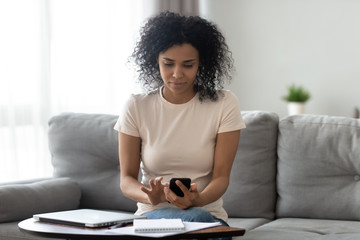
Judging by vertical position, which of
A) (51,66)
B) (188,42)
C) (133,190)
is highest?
(188,42)

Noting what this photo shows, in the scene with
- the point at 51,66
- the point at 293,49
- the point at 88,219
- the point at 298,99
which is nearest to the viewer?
the point at 88,219

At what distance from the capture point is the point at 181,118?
205 centimetres

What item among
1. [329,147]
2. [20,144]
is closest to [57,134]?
[20,144]

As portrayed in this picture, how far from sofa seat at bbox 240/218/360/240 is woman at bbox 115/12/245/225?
0.66ft

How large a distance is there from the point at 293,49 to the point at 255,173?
2.35 m

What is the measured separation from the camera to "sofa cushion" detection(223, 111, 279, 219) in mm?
2428

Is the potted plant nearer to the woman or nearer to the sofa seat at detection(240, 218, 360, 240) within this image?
the sofa seat at detection(240, 218, 360, 240)

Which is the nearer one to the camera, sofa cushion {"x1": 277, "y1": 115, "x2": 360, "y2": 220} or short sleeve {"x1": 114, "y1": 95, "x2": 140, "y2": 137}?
short sleeve {"x1": 114, "y1": 95, "x2": 140, "y2": 137}

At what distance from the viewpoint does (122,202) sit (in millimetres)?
2582

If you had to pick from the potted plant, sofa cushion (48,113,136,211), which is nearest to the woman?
sofa cushion (48,113,136,211)

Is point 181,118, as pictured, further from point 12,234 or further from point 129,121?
point 12,234

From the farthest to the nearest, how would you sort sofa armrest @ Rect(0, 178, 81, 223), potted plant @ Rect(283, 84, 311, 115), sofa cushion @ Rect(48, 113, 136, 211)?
potted plant @ Rect(283, 84, 311, 115) < sofa cushion @ Rect(48, 113, 136, 211) < sofa armrest @ Rect(0, 178, 81, 223)

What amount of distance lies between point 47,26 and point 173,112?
1665mm

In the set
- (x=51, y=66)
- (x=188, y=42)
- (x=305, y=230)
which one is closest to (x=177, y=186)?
(x=188, y=42)
